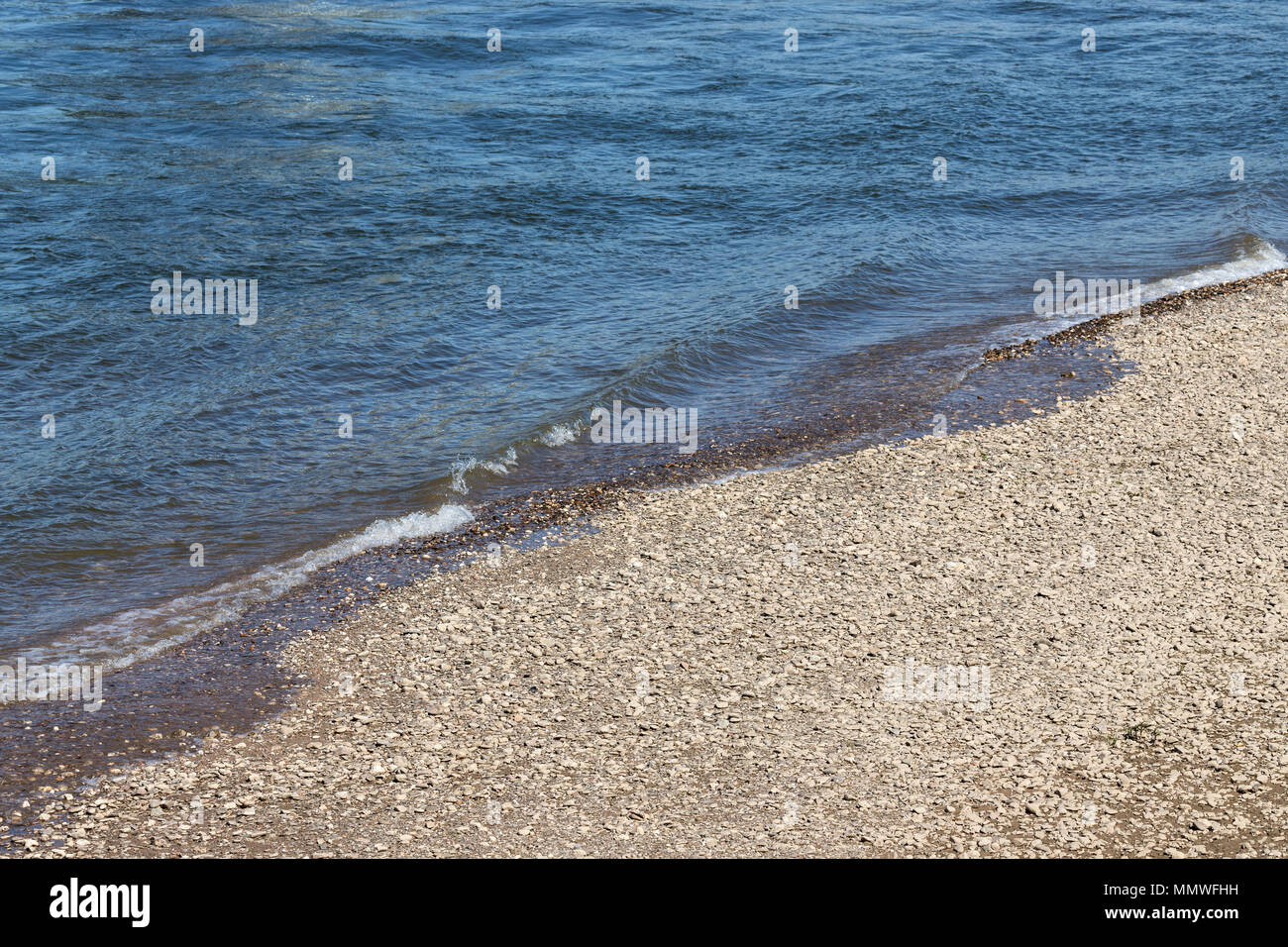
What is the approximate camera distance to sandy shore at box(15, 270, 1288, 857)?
916 centimetres

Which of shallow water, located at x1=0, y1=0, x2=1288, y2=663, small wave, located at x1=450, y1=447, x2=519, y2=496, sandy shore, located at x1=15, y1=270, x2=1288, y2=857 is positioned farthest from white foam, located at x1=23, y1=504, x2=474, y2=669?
sandy shore, located at x1=15, y1=270, x2=1288, y2=857

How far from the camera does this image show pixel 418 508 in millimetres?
14891

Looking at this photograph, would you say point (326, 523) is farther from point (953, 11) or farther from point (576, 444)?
point (953, 11)

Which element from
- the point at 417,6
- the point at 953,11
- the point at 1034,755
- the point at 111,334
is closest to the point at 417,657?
the point at 1034,755

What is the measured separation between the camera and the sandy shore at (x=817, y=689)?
9164 millimetres

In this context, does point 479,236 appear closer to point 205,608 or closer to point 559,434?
point 559,434

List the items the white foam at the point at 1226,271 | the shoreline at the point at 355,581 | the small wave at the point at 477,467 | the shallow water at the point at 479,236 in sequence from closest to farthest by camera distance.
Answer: the shoreline at the point at 355,581 → the shallow water at the point at 479,236 → the small wave at the point at 477,467 → the white foam at the point at 1226,271

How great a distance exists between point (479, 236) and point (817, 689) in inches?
615

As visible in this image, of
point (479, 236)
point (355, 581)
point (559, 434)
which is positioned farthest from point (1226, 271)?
point (355, 581)

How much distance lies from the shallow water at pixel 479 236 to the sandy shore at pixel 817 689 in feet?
8.42

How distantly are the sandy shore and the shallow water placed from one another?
8.42 ft

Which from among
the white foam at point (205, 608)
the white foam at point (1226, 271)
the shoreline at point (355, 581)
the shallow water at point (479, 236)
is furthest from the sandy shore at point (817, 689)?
the white foam at point (1226, 271)

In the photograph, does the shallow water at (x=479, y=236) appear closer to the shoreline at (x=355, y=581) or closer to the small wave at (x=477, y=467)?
the small wave at (x=477, y=467)

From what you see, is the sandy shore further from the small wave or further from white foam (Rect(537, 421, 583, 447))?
white foam (Rect(537, 421, 583, 447))
